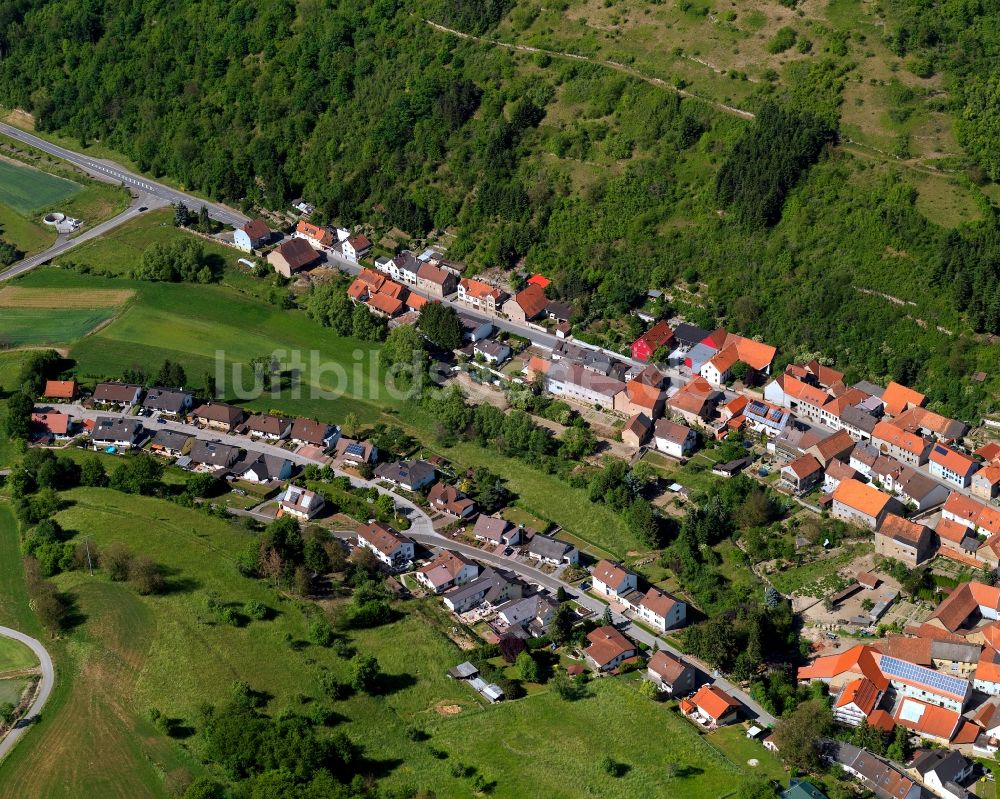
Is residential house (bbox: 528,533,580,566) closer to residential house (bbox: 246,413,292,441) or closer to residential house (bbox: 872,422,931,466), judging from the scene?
residential house (bbox: 246,413,292,441)

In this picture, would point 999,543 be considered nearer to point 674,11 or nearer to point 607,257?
point 607,257

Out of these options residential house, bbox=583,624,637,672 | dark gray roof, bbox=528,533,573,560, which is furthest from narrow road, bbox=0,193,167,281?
residential house, bbox=583,624,637,672

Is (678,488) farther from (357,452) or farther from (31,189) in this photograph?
(31,189)

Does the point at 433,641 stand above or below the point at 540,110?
below

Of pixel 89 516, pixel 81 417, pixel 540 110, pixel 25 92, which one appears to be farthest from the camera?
pixel 25 92

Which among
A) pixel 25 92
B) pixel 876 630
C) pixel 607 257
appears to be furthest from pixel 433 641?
pixel 25 92

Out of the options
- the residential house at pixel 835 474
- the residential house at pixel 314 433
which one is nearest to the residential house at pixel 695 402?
the residential house at pixel 835 474

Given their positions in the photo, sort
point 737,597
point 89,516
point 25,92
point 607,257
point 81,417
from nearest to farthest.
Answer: point 737,597 < point 89,516 < point 81,417 < point 607,257 < point 25,92
